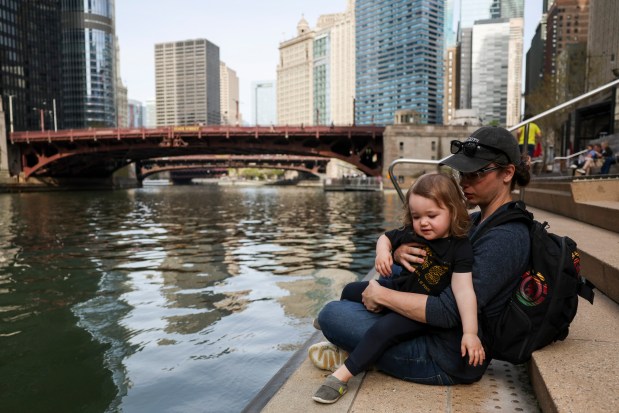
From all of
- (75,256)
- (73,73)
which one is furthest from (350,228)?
(73,73)

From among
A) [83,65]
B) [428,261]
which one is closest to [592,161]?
[428,261]

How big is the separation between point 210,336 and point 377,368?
3.34 m

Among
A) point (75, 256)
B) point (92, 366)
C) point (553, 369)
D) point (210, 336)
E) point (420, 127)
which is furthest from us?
point (420, 127)

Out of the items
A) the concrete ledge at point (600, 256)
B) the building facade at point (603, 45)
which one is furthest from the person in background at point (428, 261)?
the building facade at point (603, 45)

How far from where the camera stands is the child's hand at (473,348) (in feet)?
9.53

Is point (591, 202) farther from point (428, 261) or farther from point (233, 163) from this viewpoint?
point (233, 163)

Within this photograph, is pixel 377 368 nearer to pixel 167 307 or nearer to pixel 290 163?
pixel 167 307

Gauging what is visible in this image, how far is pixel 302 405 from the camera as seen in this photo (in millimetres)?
2914

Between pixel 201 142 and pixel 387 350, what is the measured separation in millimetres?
60071

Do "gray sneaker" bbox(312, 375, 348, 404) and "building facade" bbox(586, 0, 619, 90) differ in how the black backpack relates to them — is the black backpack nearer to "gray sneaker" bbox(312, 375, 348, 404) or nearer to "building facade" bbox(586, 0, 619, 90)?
"gray sneaker" bbox(312, 375, 348, 404)

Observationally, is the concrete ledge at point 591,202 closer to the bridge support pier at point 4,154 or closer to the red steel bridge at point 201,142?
the red steel bridge at point 201,142

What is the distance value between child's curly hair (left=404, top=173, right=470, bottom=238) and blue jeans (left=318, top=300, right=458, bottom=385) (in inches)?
29.3

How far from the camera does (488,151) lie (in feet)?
10.4

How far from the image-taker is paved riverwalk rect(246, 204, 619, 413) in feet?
8.43
